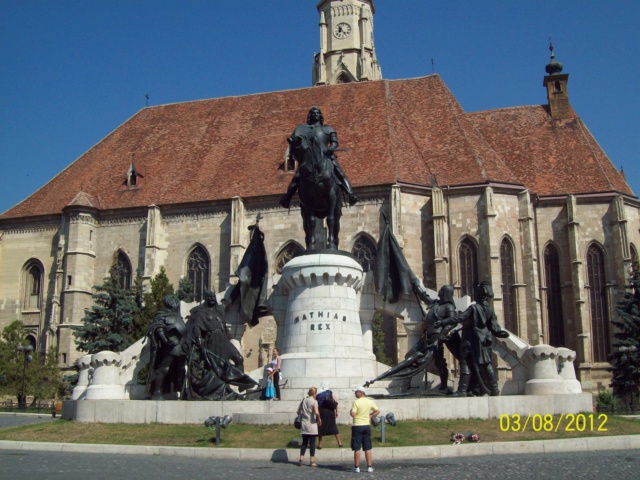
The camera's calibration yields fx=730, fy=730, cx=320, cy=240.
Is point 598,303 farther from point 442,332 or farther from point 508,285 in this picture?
point 442,332

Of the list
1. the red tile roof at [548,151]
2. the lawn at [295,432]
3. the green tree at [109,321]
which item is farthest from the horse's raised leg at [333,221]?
the red tile roof at [548,151]

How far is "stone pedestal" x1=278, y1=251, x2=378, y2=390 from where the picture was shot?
14.8 metres

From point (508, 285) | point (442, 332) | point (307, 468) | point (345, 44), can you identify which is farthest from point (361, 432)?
point (345, 44)

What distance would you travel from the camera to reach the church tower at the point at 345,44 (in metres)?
56.5

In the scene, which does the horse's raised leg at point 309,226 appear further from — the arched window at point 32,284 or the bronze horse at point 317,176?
the arched window at point 32,284

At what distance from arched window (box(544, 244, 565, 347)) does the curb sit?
2459cm

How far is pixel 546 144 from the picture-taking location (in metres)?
40.6

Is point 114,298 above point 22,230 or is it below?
below

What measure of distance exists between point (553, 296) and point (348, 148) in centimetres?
1284

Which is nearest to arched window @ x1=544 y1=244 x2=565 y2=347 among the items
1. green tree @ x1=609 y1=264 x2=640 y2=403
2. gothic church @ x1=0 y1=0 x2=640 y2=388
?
gothic church @ x1=0 y1=0 x2=640 y2=388

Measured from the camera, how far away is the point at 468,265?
34812 mm

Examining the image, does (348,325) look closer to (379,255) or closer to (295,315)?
(295,315)

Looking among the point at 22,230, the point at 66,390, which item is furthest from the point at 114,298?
the point at 22,230

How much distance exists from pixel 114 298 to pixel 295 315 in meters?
17.9
